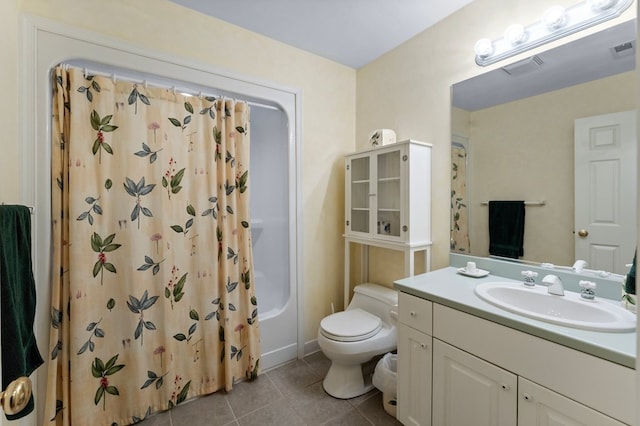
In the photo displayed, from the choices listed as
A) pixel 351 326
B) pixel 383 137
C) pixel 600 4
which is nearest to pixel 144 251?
→ pixel 351 326

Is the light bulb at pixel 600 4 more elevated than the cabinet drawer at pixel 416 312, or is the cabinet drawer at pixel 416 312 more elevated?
the light bulb at pixel 600 4

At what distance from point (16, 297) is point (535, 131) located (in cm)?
238

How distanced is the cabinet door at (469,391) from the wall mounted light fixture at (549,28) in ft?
5.21

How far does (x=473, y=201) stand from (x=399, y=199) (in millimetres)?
457

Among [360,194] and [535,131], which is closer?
[535,131]

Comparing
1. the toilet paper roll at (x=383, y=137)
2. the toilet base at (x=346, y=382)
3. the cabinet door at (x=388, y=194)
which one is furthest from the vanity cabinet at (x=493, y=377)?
the toilet paper roll at (x=383, y=137)

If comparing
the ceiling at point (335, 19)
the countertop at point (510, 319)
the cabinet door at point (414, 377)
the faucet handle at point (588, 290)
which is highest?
the ceiling at point (335, 19)

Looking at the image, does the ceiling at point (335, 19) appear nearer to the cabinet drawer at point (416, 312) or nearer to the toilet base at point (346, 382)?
the cabinet drawer at point (416, 312)

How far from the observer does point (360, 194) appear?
2297 mm

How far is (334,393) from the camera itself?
1.82 m

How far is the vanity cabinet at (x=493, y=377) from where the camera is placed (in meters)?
0.87

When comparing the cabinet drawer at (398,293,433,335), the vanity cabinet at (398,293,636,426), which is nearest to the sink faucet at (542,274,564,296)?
the vanity cabinet at (398,293,636,426)

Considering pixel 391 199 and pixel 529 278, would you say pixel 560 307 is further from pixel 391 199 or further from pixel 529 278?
pixel 391 199

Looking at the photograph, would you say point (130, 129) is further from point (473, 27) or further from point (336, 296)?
point (473, 27)
